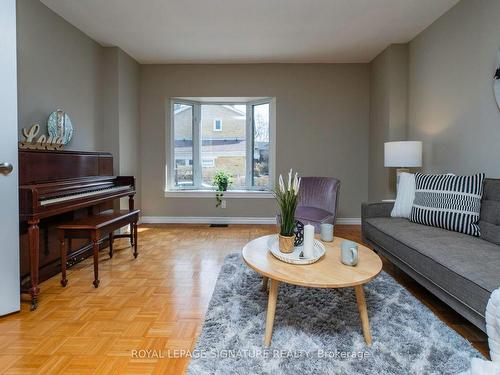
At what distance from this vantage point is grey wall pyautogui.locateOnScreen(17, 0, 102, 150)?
2.61 meters

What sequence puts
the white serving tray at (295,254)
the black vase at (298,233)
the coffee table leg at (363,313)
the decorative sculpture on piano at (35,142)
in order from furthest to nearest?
the decorative sculpture on piano at (35,142), the black vase at (298,233), the white serving tray at (295,254), the coffee table leg at (363,313)

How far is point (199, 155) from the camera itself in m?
4.86

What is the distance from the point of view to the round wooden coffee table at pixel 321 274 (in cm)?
142

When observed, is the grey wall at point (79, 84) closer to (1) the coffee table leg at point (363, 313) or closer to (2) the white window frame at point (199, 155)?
(2) the white window frame at point (199, 155)

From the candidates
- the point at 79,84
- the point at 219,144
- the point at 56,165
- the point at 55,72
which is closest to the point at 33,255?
the point at 56,165

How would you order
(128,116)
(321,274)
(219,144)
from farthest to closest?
(219,144), (128,116), (321,274)

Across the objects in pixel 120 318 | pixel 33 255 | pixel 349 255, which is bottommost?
pixel 120 318

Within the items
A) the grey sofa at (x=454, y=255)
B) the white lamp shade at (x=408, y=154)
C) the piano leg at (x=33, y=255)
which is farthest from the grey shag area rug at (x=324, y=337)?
the white lamp shade at (x=408, y=154)

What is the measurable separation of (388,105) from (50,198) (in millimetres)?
3846

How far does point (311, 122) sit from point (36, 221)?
12.1 ft

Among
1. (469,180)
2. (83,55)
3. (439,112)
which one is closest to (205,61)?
(83,55)

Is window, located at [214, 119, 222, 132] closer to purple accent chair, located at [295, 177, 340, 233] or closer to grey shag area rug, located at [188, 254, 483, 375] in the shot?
purple accent chair, located at [295, 177, 340, 233]

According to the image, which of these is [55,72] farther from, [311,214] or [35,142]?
[311,214]

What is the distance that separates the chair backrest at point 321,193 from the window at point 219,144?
1242 millimetres
